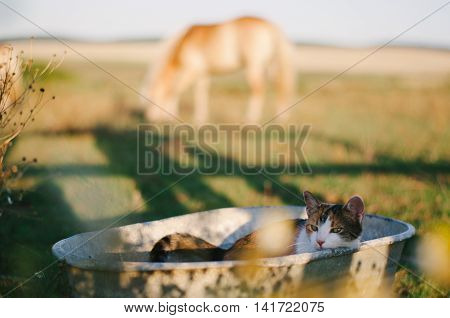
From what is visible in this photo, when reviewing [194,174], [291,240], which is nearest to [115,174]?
[194,174]

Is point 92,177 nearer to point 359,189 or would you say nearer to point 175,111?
point 359,189

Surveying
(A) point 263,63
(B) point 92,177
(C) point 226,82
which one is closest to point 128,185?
(B) point 92,177

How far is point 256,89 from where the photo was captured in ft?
34.3

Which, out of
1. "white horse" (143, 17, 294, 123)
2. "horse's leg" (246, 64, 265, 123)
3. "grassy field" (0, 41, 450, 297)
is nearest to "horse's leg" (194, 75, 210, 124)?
"white horse" (143, 17, 294, 123)

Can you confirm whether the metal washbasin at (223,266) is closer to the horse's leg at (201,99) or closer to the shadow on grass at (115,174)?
the shadow on grass at (115,174)

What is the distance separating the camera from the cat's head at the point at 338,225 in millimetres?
3146

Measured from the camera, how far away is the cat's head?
315 centimetres

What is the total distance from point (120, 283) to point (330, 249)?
2.89ft

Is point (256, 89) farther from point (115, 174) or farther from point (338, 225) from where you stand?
point (338, 225)

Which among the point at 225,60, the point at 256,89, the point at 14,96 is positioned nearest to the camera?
the point at 14,96

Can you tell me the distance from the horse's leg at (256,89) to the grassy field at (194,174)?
32 centimetres

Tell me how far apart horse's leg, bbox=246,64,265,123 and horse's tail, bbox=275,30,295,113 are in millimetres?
283

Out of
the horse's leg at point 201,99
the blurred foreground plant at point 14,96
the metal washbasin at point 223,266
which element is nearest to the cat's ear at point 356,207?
the metal washbasin at point 223,266

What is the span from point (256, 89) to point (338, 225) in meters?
7.42
